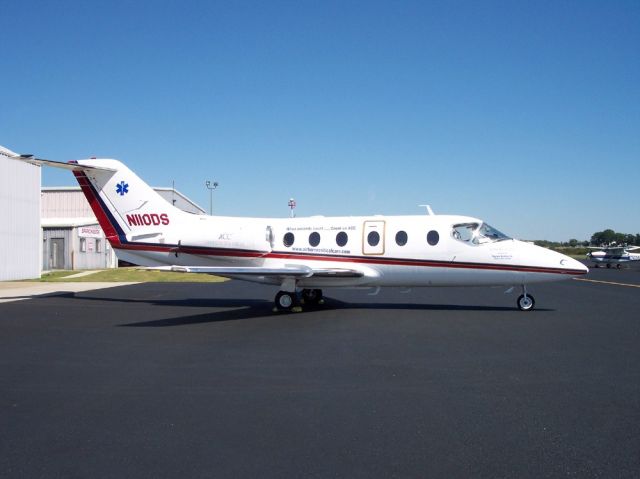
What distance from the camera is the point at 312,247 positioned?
16.4 meters

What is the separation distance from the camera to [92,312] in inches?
609

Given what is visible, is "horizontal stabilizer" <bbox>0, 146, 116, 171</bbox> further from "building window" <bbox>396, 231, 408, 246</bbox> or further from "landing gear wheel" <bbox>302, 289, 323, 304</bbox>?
"building window" <bbox>396, 231, 408, 246</bbox>

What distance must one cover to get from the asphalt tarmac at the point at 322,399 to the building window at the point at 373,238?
3.61 meters

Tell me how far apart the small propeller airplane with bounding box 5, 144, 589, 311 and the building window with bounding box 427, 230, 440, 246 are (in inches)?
1.1

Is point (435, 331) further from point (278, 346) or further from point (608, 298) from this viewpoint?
point (608, 298)

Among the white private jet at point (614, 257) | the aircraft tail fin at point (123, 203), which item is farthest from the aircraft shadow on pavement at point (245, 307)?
the white private jet at point (614, 257)

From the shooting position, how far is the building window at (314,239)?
16359mm

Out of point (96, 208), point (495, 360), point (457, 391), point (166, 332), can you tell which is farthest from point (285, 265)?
point (457, 391)

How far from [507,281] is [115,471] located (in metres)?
12.7

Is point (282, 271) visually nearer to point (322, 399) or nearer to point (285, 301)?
point (285, 301)

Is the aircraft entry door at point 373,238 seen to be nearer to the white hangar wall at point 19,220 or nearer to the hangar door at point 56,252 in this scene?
the white hangar wall at point 19,220

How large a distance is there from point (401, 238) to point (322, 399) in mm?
9769

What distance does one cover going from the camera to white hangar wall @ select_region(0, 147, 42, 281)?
2905 centimetres

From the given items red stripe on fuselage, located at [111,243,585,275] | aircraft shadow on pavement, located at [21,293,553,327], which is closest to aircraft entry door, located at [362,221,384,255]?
red stripe on fuselage, located at [111,243,585,275]
